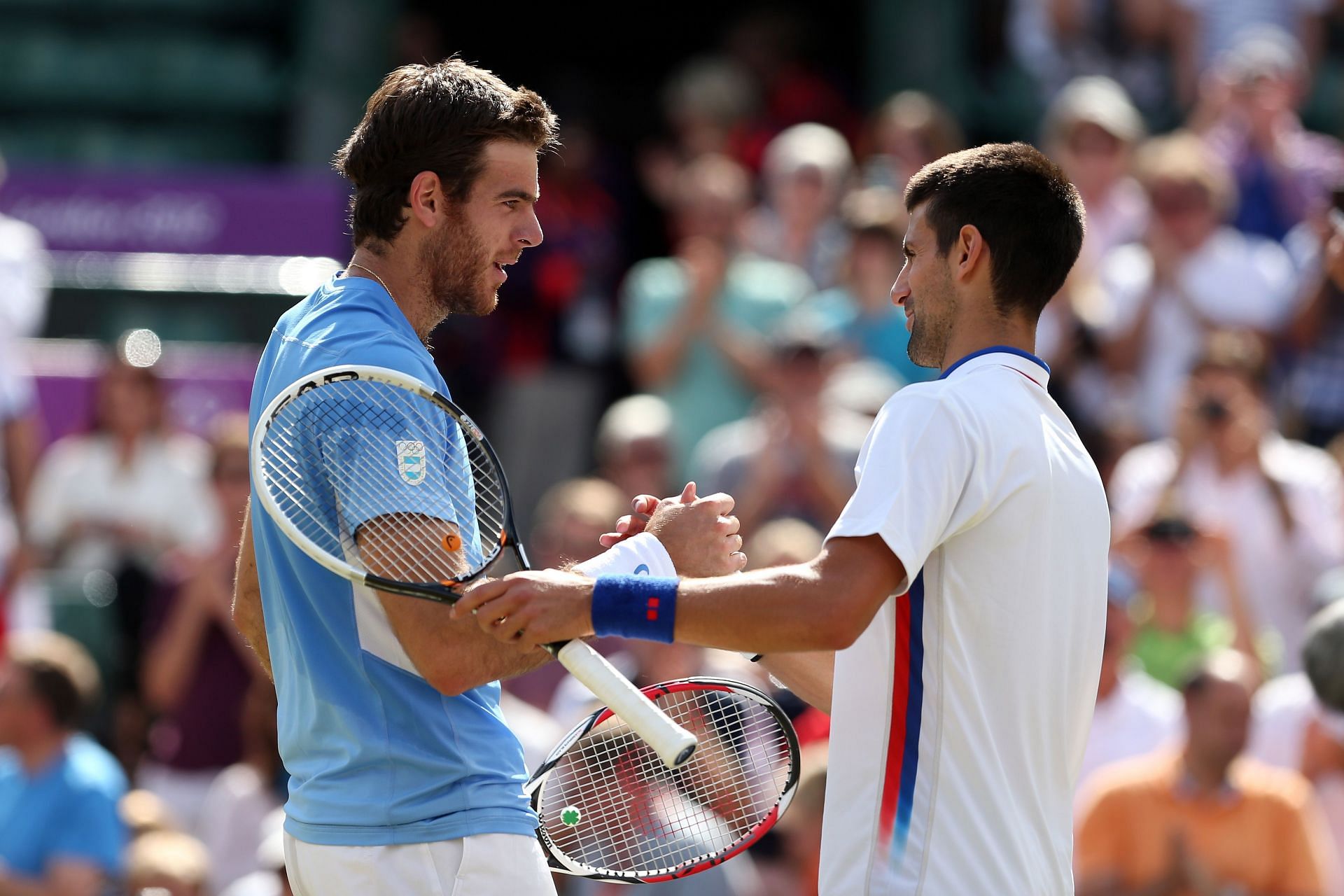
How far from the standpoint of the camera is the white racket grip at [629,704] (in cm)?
280

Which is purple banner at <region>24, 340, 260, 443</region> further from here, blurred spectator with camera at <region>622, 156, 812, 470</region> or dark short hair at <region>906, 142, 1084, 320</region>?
dark short hair at <region>906, 142, 1084, 320</region>

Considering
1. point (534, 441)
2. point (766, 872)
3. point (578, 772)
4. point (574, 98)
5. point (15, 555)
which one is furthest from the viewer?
point (574, 98)

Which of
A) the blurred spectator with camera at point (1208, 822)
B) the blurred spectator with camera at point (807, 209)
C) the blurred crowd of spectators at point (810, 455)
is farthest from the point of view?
the blurred spectator with camera at point (807, 209)

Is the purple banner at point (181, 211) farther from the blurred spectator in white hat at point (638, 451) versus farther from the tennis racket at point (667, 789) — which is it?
the tennis racket at point (667, 789)

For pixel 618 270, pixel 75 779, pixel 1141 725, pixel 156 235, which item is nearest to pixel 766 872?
pixel 1141 725

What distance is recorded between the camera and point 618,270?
1032cm

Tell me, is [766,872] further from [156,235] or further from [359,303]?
[156,235]

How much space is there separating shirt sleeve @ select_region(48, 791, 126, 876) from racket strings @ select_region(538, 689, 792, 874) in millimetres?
3380

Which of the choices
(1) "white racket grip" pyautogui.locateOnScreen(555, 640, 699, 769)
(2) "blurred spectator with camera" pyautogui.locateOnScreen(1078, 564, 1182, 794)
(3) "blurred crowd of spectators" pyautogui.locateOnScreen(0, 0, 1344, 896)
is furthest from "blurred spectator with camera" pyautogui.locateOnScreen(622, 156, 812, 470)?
(1) "white racket grip" pyautogui.locateOnScreen(555, 640, 699, 769)

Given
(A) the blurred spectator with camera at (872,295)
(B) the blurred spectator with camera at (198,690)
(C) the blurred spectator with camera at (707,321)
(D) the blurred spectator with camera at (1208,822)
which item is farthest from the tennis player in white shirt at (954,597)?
(C) the blurred spectator with camera at (707,321)

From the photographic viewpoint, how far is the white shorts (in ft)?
9.66

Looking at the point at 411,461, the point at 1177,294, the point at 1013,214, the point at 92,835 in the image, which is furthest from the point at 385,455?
the point at 1177,294

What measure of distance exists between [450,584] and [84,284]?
713 cm

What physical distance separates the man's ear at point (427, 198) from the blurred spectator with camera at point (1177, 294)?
535 centimetres
